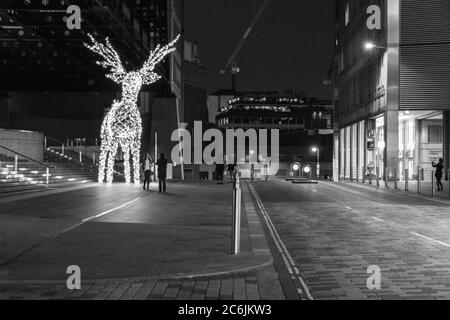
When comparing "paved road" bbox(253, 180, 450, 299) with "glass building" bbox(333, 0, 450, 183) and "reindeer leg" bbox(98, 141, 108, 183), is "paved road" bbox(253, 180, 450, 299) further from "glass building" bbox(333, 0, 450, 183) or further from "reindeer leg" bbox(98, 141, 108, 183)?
"glass building" bbox(333, 0, 450, 183)

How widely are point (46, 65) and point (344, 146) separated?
2870 centimetres

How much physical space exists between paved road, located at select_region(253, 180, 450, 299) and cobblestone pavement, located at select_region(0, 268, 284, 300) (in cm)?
65

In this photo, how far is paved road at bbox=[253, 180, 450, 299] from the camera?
7750 mm

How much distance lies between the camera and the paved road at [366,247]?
7.75 m

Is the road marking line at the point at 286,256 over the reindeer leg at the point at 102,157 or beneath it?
beneath

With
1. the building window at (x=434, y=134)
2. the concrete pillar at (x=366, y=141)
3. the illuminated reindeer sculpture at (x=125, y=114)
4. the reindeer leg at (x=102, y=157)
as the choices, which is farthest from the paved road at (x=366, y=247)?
the concrete pillar at (x=366, y=141)

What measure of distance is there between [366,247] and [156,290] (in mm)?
4890

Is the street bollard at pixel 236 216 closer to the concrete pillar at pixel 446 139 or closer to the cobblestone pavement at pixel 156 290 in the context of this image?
the cobblestone pavement at pixel 156 290

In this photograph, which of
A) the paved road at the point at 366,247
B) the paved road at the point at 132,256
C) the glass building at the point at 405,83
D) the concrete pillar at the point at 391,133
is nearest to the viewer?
the paved road at the point at 132,256

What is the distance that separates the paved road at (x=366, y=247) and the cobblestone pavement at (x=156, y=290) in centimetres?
65

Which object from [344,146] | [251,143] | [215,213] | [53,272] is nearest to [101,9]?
[215,213]

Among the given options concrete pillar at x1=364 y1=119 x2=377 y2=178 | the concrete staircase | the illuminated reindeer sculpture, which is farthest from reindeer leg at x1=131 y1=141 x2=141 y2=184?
concrete pillar at x1=364 y1=119 x2=377 y2=178

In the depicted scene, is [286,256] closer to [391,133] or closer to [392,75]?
[391,133]
